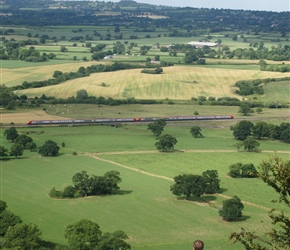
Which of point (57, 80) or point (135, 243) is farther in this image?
point (57, 80)

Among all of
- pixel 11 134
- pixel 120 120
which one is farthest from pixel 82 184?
pixel 120 120

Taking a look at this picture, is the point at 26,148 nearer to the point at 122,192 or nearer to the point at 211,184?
the point at 122,192

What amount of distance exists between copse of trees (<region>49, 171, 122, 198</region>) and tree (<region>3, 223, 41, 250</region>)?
14.1 metres

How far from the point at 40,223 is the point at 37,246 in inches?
286

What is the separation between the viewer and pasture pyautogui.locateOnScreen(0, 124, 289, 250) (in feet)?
158

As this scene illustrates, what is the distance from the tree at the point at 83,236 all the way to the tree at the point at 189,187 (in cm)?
1414

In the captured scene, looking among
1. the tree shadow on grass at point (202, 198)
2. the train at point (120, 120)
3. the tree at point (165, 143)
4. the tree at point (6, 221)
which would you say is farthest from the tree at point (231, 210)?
the train at point (120, 120)

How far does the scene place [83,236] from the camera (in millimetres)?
42906

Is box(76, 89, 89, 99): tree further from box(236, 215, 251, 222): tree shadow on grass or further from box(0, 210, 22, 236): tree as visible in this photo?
box(0, 210, 22, 236): tree

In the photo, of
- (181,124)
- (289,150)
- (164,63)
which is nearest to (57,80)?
(164,63)

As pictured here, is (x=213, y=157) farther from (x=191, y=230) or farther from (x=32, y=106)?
(x=32, y=106)

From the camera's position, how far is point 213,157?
74.0 m

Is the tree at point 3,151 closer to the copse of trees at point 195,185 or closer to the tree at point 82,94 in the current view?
the copse of trees at point 195,185

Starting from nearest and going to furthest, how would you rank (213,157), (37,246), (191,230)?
(37,246)
(191,230)
(213,157)
